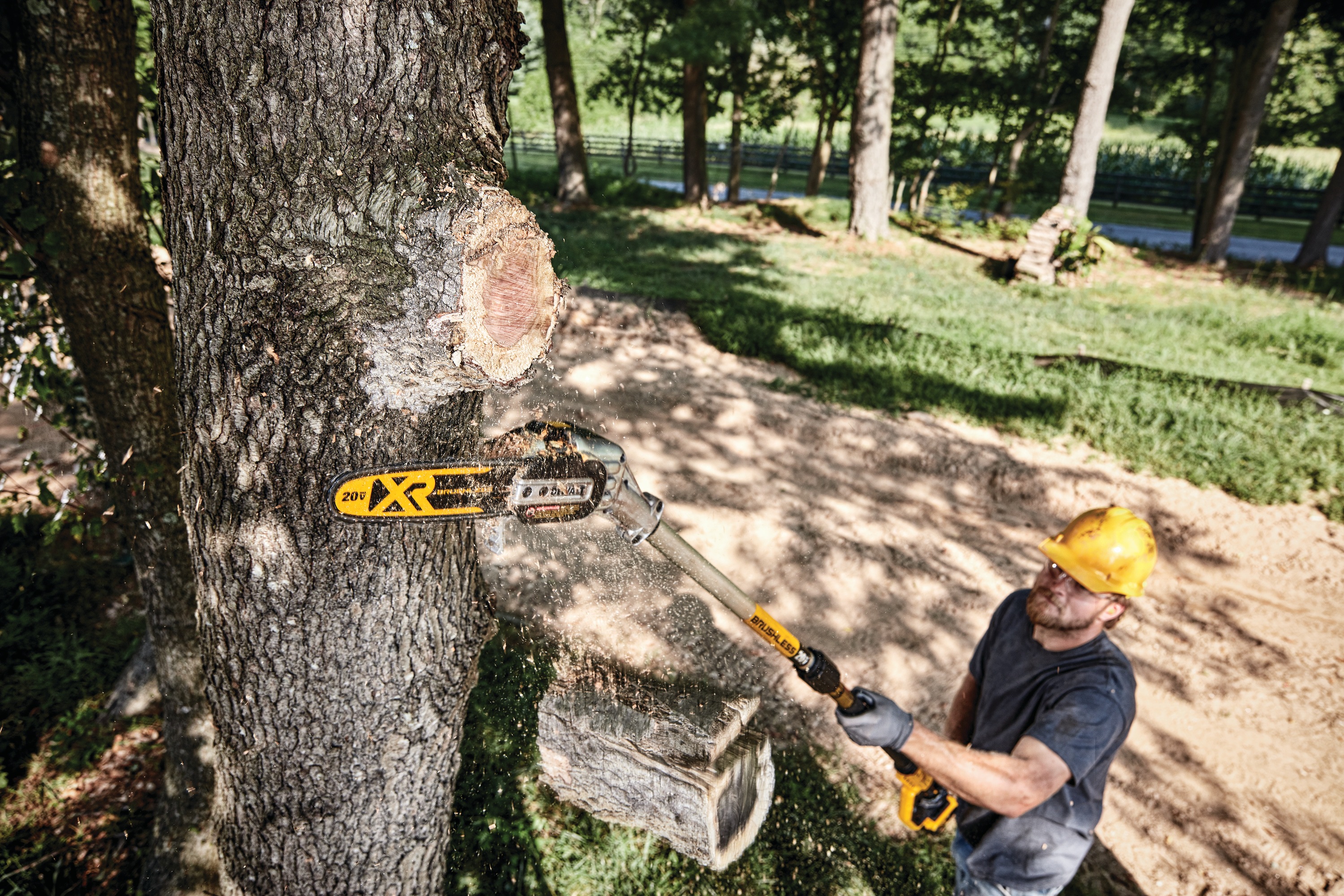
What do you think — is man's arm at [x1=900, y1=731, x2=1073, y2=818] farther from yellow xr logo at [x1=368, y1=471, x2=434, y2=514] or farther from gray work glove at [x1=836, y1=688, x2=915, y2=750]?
yellow xr logo at [x1=368, y1=471, x2=434, y2=514]

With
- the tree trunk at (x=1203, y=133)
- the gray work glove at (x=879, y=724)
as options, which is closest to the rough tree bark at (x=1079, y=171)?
the tree trunk at (x=1203, y=133)

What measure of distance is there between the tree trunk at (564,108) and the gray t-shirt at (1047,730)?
504 inches

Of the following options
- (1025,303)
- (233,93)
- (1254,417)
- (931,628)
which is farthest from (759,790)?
(1025,303)

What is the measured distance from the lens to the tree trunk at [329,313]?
114 cm

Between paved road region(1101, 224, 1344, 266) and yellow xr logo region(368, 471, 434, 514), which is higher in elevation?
yellow xr logo region(368, 471, 434, 514)

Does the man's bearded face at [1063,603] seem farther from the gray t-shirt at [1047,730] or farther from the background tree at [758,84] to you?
the background tree at [758,84]

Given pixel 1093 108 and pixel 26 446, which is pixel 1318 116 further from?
pixel 26 446

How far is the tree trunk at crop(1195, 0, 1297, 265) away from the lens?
10438 mm

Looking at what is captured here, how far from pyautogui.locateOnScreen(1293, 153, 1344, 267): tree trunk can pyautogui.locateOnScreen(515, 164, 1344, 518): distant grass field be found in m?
2.11

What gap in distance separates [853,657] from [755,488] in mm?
1542

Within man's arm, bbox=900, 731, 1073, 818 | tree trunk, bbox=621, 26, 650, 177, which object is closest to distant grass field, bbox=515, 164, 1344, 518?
man's arm, bbox=900, 731, 1073, 818

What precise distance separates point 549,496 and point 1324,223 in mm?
15361

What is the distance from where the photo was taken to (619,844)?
2.81 metres

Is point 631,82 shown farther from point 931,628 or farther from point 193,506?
point 193,506
